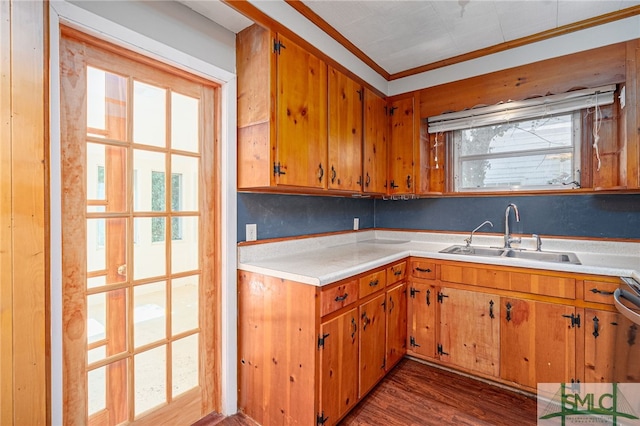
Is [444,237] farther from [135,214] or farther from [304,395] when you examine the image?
[135,214]

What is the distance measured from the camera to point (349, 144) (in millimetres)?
2363

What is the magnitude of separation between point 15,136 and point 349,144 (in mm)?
1875

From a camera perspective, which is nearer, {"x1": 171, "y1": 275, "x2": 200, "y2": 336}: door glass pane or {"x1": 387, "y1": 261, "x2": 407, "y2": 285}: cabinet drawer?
{"x1": 171, "y1": 275, "x2": 200, "y2": 336}: door glass pane

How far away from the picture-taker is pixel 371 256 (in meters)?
2.17

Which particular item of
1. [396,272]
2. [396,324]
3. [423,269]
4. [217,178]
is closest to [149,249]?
[217,178]

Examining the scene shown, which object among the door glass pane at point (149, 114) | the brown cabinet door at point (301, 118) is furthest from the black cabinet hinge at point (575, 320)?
the door glass pane at point (149, 114)

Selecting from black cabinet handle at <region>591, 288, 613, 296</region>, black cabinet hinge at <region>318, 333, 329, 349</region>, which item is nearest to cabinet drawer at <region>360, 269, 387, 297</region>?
black cabinet hinge at <region>318, 333, 329, 349</region>

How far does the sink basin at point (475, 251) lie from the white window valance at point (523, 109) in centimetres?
110

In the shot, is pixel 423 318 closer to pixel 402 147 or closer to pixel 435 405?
pixel 435 405

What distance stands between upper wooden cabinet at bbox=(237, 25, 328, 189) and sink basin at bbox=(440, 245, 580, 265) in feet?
4.75

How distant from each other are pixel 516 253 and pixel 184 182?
8.39 feet

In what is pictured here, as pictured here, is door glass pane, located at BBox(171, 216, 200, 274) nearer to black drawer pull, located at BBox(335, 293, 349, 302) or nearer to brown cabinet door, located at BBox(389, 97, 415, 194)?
black drawer pull, located at BBox(335, 293, 349, 302)

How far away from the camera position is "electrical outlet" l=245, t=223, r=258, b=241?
1974mm

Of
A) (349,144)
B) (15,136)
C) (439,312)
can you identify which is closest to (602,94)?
(349,144)
